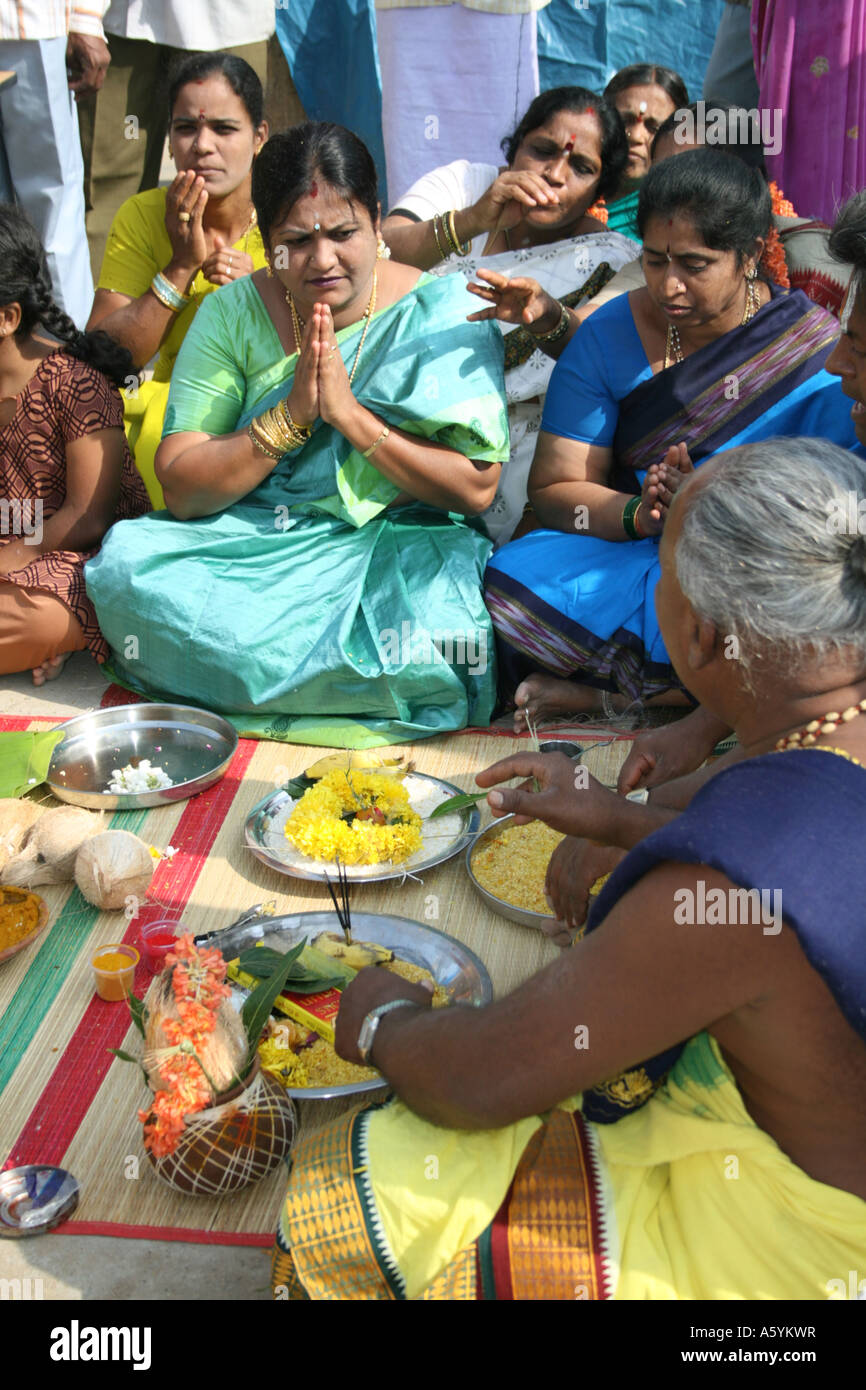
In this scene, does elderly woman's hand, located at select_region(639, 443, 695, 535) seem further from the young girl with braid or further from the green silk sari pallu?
the young girl with braid

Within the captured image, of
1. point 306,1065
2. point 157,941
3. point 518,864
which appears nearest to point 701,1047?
point 306,1065

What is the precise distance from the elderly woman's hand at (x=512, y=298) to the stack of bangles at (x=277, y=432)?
26.4 inches

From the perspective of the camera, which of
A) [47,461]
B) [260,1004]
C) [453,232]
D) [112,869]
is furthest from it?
[453,232]

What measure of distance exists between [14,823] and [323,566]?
1.39m

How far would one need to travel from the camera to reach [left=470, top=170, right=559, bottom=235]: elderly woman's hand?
4516mm

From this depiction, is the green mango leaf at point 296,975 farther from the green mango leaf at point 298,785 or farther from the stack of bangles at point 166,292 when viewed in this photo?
the stack of bangles at point 166,292

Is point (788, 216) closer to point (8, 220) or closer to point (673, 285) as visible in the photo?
point (673, 285)

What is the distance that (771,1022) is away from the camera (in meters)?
1.67

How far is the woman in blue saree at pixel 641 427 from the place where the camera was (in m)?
3.80

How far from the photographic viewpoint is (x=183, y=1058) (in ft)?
7.09

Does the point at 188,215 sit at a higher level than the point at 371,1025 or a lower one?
higher

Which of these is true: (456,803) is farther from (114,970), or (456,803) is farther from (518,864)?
(114,970)

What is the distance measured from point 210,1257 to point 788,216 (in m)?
4.27
